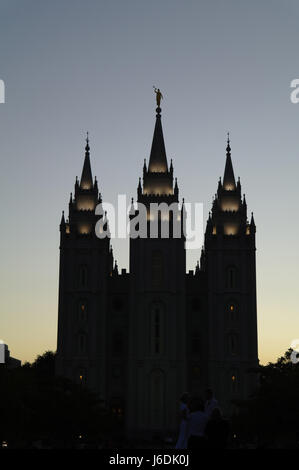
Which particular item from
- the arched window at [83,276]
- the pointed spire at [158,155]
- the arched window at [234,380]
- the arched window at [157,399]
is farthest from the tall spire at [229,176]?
the arched window at [157,399]

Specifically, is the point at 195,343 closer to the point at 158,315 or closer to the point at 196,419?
the point at 158,315

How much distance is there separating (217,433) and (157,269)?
7604 centimetres

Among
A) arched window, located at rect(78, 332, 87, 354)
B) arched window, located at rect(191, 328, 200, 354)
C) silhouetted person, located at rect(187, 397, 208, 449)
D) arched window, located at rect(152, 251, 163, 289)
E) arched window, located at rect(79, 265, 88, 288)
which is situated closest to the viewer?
silhouetted person, located at rect(187, 397, 208, 449)

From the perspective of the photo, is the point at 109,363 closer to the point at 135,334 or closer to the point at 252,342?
the point at 135,334

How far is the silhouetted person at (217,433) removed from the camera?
15117 millimetres

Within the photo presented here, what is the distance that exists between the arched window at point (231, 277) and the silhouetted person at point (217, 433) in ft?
249

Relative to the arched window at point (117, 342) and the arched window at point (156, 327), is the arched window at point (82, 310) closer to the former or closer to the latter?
the arched window at point (117, 342)

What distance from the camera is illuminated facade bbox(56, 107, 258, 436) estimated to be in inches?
3514

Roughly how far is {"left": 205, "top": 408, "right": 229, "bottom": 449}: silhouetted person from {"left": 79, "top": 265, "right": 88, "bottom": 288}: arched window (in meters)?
76.8

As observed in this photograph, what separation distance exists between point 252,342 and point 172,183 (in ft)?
64.4

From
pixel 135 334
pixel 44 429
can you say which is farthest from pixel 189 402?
pixel 135 334

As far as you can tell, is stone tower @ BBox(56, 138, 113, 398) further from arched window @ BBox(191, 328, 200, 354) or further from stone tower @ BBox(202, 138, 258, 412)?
stone tower @ BBox(202, 138, 258, 412)

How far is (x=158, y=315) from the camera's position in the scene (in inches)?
3558

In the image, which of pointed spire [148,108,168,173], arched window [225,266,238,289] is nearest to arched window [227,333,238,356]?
arched window [225,266,238,289]
